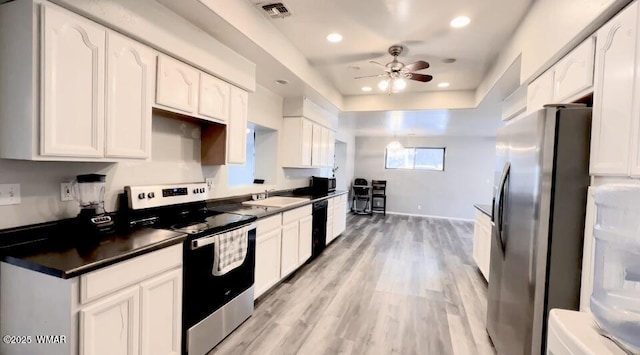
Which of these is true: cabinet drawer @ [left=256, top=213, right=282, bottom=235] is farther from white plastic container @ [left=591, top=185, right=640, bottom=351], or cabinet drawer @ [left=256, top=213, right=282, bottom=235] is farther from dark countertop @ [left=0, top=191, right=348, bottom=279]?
white plastic container @ [left=591, top=185, right=640, bottom=351]

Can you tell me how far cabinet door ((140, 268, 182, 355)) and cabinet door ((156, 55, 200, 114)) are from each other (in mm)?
1148

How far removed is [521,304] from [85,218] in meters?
2.63

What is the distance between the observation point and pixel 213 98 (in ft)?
7.72

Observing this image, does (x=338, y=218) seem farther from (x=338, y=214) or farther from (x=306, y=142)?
(x=306, y=142)

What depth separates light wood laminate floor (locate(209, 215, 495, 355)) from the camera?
219cm

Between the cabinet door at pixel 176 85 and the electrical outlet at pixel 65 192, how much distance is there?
725mm

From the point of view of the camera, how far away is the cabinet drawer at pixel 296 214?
10.3 feet

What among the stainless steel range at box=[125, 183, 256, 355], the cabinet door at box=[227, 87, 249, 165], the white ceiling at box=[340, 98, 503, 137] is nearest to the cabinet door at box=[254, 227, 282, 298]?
the stainless steel range at box=[125, 183, 256, 355]

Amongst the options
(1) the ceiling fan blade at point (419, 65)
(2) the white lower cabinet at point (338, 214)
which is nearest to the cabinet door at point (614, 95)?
(1) the ceiling fan blade at point (419, 65)

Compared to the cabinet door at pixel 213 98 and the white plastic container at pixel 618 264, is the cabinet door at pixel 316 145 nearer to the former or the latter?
the cabinet door at pixel 213 98

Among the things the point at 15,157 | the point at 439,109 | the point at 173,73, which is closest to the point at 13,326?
the point at 15,157

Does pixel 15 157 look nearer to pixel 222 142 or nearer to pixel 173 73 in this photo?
pixel 173 73

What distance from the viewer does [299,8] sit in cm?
241

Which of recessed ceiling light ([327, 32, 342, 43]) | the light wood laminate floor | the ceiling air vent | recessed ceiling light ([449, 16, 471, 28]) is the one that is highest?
recessed ceiling light ([327, 32, 342, 43])
